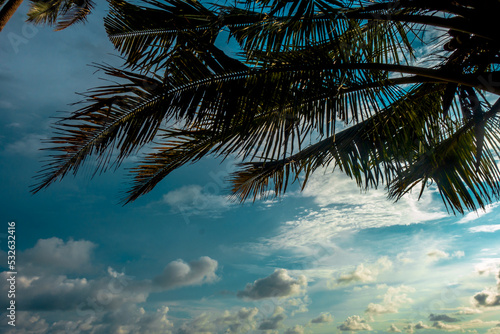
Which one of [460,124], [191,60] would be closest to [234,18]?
[191,60]

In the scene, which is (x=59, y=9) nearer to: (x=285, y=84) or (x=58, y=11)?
(x=58, y=11)

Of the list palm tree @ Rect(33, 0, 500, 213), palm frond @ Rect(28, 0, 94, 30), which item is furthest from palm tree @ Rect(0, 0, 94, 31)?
palm tree @ Rect(33, 0, 500, 213)

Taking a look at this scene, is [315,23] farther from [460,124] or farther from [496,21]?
[460,124]

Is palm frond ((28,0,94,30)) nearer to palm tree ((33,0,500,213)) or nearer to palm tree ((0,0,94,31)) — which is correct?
palm tree ((0,0,94,31))

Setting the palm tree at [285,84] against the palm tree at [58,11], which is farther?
the palm tree at [58,11]

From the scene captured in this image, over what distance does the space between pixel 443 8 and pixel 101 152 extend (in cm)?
338

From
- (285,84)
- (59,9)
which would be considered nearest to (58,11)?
(59,9)

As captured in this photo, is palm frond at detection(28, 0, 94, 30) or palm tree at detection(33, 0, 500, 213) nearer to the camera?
palm tree at detection(33, 0, 500, 213)

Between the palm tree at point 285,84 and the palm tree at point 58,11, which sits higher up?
the palm tree at point 58,11

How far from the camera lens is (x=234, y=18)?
3.80 metres

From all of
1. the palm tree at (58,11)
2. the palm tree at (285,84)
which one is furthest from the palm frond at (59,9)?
the palm tree at (285,84)

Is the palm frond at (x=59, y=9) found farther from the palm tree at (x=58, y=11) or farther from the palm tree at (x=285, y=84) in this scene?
the palm tree at (x=285, y=84)

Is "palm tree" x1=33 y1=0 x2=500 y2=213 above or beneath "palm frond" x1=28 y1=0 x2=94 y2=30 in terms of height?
beneath

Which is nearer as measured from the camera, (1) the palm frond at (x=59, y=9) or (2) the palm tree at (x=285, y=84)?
(2) the palm tree at (x=285, y=84)
